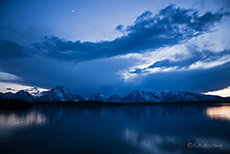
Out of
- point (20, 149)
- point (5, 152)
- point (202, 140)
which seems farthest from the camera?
point (202, 140)

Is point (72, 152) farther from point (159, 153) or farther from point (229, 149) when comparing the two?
point (229, 149)

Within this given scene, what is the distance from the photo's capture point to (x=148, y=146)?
66.4 feet

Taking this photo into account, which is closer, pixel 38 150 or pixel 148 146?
pixel 38 150

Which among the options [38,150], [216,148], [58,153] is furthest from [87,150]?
[216,148]

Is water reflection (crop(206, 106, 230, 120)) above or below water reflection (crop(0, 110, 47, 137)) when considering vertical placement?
below

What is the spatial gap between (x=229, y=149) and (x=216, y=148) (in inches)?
Answer: 63.3

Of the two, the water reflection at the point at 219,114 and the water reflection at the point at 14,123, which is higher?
the water reflection at the point at 14,123

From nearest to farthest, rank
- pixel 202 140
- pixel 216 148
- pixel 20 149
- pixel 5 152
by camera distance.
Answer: pixel 5 152 < pixel 20 149 < pixel 216 148 < pixel 202 140

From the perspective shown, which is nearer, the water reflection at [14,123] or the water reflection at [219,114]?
the water reflection at [14,123]

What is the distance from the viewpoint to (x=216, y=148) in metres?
19.1

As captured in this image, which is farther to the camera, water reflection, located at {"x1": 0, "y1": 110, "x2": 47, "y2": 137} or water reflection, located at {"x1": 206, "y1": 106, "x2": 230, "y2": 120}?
water reflection, located at {"x1": 206, "y1": 106, "x2": 230, "y2": 120}

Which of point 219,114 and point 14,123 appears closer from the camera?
point 14,123

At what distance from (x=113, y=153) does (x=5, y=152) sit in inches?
549

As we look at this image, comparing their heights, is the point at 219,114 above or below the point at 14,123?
below
